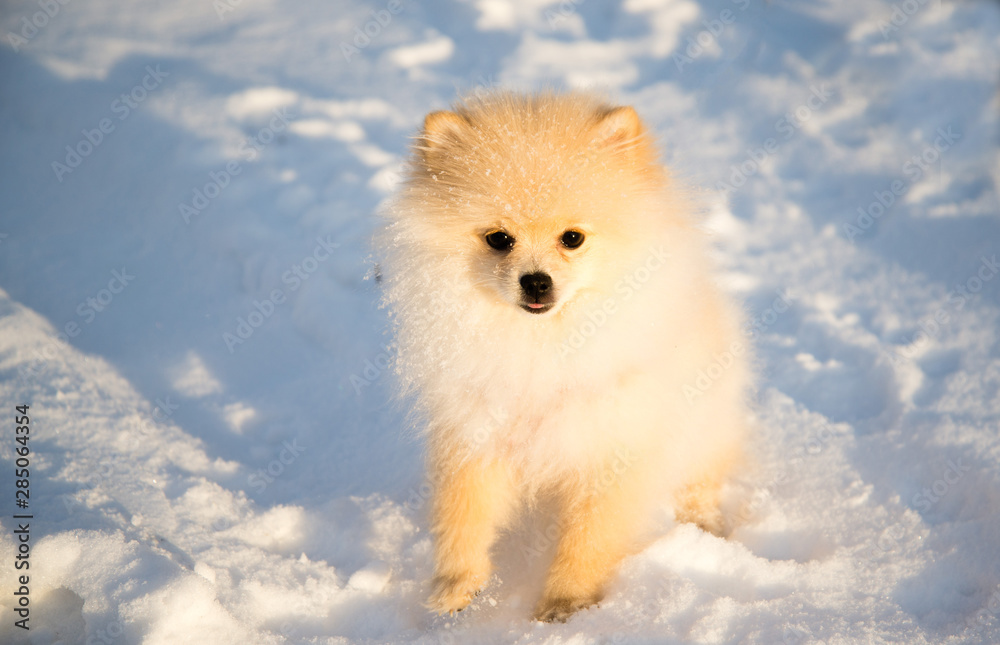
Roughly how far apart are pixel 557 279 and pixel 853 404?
1877mm

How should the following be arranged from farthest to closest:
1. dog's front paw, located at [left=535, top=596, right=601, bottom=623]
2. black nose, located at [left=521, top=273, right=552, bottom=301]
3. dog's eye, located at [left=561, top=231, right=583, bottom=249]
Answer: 1. dog's front paw, located at [left=535, top=596, right=601, bottom=623]
2. dog's eye, located at [left=561, top=231, right=583, bottom=249]
3. black nose, located at [left=521, top=273, right=552, bottom=301]

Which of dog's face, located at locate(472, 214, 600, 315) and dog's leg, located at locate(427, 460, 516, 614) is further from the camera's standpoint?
dog's leg, located at locate(427, 460, 516, 614)

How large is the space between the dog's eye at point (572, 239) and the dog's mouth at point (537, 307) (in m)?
0.20

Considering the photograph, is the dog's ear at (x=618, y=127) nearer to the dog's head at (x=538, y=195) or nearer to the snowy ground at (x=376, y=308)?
the dog's head at (x=538, y=195)

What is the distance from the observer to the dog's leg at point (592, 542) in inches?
78.7

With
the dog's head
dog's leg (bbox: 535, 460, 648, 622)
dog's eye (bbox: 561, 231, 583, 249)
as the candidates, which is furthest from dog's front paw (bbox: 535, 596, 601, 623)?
dog's eye (bbox: 561, 231, 583, 249)

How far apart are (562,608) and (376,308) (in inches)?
68.1

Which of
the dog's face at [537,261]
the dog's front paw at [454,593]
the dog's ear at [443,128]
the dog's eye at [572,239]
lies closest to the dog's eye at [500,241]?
the dog's face at [537,261]

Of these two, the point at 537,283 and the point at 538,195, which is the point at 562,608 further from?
the point at 538,195

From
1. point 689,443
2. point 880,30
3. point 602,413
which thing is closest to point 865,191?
point 880,30

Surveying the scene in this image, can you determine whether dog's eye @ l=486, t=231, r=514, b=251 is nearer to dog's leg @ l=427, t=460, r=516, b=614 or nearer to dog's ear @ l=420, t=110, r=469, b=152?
dog's ear @ l=420, t=110, r=469, b=152

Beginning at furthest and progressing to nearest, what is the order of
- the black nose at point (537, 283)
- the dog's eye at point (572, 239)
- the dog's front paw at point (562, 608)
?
the dog's front paw at point (562, 608), the dog's eye at point (572, 239), the black nose at point (537, 283)

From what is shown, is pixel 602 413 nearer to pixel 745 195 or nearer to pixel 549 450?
pixel 549 450

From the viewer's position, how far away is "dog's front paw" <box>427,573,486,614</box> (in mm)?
2061
